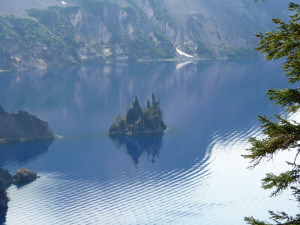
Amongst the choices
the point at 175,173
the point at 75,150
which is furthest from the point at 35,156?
the point at 175,173

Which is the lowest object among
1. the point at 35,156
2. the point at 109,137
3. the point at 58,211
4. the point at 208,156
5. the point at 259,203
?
the point at 259,203

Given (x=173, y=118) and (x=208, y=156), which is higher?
(x=173, y=118)

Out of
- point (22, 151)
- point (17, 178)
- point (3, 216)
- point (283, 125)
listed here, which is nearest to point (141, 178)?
point (17, 178)

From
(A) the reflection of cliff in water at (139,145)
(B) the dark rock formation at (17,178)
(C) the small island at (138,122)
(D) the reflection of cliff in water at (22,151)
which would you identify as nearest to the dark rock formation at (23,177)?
(B) the dark rock formation at (17,178)

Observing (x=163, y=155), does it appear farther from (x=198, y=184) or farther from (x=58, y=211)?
(x=58, y=211)

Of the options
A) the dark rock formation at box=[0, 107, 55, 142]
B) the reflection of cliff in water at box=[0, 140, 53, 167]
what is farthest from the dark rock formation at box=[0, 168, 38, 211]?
the dark rock formation at box=[0, 107, 55, 142]

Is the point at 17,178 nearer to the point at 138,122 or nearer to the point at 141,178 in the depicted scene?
the point at 141,178
